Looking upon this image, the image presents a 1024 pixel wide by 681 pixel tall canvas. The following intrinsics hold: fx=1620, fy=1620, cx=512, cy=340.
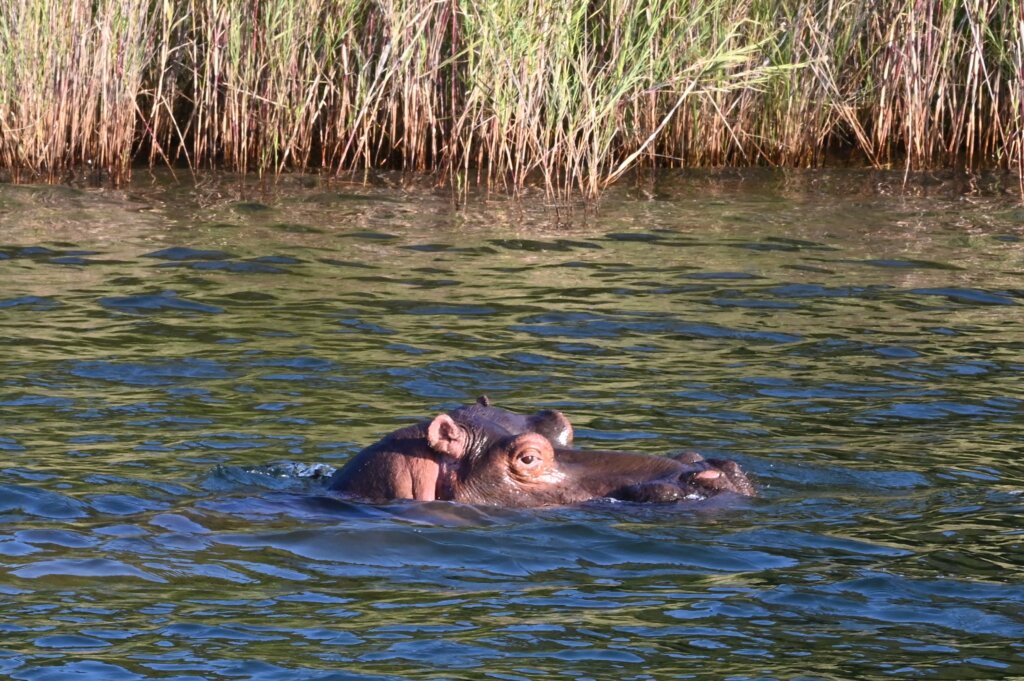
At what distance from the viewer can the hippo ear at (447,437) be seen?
18.1 feet

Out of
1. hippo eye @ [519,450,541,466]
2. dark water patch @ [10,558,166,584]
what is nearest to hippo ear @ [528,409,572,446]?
hippo eye @ [519,450,541,466]

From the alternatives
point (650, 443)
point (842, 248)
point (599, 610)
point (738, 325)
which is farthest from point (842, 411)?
point (842, 248)

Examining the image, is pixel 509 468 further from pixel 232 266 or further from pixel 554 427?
pixel 232 266

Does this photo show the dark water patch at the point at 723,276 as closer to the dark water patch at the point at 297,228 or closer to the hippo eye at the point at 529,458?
the dark water patch at the point at 297,228

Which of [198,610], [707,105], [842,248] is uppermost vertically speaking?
[707,105]

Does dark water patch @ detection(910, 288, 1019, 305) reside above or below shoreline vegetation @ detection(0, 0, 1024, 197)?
below

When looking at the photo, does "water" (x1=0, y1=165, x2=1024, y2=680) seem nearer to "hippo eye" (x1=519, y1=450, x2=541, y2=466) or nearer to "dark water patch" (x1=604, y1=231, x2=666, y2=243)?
"dark water patch" (x1=604, y1=231, x2=666, y2=243)

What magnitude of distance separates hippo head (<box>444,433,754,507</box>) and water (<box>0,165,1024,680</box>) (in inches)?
3.9

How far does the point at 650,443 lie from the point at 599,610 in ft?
7.01

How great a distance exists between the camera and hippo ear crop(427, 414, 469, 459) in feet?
18.1

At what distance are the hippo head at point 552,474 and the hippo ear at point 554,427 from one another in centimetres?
7

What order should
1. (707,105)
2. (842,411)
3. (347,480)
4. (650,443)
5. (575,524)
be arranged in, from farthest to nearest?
(707,105), (842,411), (650,443), (347,480), (575,524)

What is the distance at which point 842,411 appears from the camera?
7.38 m

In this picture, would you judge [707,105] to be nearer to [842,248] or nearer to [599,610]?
[842,248]
